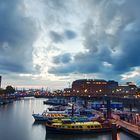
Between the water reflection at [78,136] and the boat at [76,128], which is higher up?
the boat at [76,128]

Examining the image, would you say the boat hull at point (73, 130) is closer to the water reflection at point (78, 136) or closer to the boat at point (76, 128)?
the boat at point (76, 128)

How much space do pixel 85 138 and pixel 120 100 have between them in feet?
360

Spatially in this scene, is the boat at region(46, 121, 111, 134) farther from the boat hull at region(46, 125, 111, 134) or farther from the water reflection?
the water reflection

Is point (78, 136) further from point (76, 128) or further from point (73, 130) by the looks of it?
point (76, 128)

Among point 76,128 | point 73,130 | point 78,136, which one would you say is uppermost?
point 76,128

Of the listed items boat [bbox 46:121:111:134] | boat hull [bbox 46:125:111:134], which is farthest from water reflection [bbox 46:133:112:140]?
boat [bbox 46:121:111:134]

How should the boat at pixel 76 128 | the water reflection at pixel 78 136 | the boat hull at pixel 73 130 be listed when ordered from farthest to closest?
the boat at pixel 76 128
the boat hull at pixel 73 130
the water reflection at pixel 78 136

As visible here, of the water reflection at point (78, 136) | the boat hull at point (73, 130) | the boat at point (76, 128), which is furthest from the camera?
the boat at point (76, 128)

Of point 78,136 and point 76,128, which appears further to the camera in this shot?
point 76,128

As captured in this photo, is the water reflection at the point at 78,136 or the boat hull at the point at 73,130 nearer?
the water reflection at the point at 78,136

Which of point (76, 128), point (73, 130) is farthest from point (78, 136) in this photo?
point (76, 128)

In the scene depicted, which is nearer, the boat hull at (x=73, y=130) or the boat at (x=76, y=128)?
the boat hull at (x=73, y=130)

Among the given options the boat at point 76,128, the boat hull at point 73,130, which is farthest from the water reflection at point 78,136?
the boat at point 76,128

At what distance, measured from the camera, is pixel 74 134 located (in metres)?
55.1
